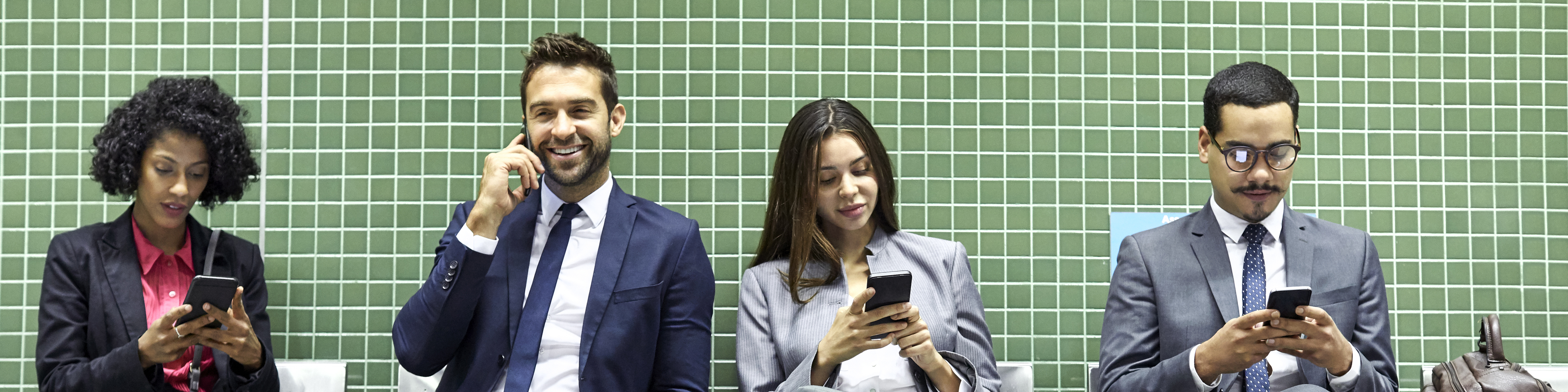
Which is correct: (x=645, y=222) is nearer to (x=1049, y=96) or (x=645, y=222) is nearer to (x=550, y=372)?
(x=550, y=372)

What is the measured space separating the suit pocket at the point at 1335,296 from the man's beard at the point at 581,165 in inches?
70.3

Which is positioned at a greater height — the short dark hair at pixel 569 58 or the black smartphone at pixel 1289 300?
the short dark hair at pixel 569 58

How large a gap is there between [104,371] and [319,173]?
838mm

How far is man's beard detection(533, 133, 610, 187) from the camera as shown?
101 inches

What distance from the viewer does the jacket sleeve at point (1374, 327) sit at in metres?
2.35

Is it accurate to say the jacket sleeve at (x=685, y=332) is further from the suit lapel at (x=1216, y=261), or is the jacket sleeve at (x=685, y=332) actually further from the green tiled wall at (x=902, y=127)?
the suit lapel at (x=1216, y=261)

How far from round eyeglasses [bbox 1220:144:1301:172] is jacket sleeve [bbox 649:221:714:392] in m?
1.36

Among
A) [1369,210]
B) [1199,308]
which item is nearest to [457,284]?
[1199,308]

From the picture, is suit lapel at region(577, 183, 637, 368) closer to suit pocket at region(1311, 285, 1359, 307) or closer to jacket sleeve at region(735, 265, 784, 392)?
jacket sleeve at region(735, 265, 784, 392)

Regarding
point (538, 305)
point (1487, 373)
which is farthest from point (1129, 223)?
point (538, 305)

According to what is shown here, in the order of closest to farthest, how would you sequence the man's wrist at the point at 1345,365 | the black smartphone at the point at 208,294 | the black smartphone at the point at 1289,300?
the black smartphone at the point at 1289,300, the man's wrist at the point at 1345,365, the black smartphone at the point at 208,294

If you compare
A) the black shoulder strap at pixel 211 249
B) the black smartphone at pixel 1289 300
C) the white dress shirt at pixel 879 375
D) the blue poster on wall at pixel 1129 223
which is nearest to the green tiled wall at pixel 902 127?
the blue poster on wall at pixel 1129 223

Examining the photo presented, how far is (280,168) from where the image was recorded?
3111 mm

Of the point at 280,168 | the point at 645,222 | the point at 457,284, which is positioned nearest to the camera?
the point at 457,284
